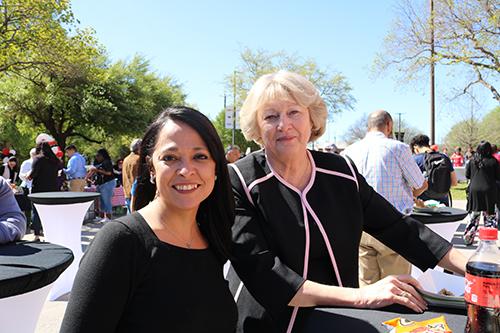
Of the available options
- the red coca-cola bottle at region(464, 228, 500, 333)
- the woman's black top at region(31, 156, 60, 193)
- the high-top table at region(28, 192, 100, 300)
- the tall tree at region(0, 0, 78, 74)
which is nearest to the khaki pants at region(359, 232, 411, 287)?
the red coca-cola bottle at region(464, 228, 500, 333)

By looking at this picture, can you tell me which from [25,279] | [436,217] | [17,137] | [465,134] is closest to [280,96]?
[25,279]

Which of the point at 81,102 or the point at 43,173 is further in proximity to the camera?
the point at 81,102

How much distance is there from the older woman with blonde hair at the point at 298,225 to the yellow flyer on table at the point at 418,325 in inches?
3.7

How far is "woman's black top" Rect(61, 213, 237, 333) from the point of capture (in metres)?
1.21

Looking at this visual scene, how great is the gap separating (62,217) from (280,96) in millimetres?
4139

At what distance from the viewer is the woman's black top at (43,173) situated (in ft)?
25.3

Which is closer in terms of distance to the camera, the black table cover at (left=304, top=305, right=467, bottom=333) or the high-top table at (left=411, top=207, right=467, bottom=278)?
the black table cover at (left=304, top=305, right=467, bottom=333)

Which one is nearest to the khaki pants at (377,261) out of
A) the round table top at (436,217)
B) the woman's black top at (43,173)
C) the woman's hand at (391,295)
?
the round table top at (436,217)

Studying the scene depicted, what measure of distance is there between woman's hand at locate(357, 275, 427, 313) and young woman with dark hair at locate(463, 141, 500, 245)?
7.33 metres

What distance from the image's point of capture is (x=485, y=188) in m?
7.89

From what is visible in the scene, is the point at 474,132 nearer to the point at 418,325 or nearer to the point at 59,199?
the point at 59,199

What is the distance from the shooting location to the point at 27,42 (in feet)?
50.2

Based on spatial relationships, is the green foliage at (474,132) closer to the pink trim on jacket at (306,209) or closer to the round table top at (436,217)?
the round table top at (436,217)

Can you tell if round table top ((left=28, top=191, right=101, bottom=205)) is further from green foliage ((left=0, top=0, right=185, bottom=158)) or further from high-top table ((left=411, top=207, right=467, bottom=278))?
green foliage ((left=0, top=0, right=185, bottom=158))
